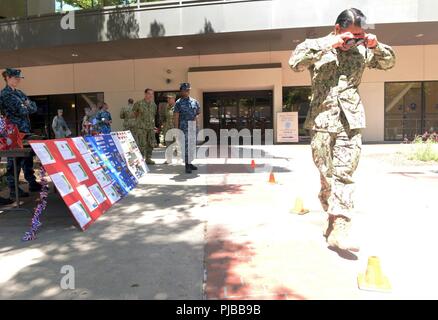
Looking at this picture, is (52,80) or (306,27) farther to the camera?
(52,80)

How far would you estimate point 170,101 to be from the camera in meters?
11.7

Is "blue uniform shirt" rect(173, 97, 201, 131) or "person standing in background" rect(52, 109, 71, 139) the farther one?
"person standing in background" rect(52, 109, 71, 139)

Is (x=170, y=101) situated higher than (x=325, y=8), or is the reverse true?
(x=325, y=8)

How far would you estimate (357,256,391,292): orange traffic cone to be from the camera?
3.12 meters

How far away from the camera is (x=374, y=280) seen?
124 inches

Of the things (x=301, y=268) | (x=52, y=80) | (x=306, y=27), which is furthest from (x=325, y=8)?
(x=52, y=80)

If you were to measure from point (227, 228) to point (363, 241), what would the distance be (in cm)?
153

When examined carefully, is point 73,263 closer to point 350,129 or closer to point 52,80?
point 350,129

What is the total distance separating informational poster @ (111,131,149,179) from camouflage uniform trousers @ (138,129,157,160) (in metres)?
1.60

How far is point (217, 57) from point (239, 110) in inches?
105

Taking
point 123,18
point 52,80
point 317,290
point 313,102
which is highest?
point 123,18

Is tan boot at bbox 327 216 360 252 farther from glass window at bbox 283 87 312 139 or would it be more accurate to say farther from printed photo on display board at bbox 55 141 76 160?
glass window at bbox 283 87 312 139

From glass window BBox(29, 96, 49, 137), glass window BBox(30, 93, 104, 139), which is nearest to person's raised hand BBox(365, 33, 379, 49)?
glass window BBox(30, 93, 104, 139)

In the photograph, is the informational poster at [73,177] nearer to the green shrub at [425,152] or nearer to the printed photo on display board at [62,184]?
the printed photo on display board at [62,184]
